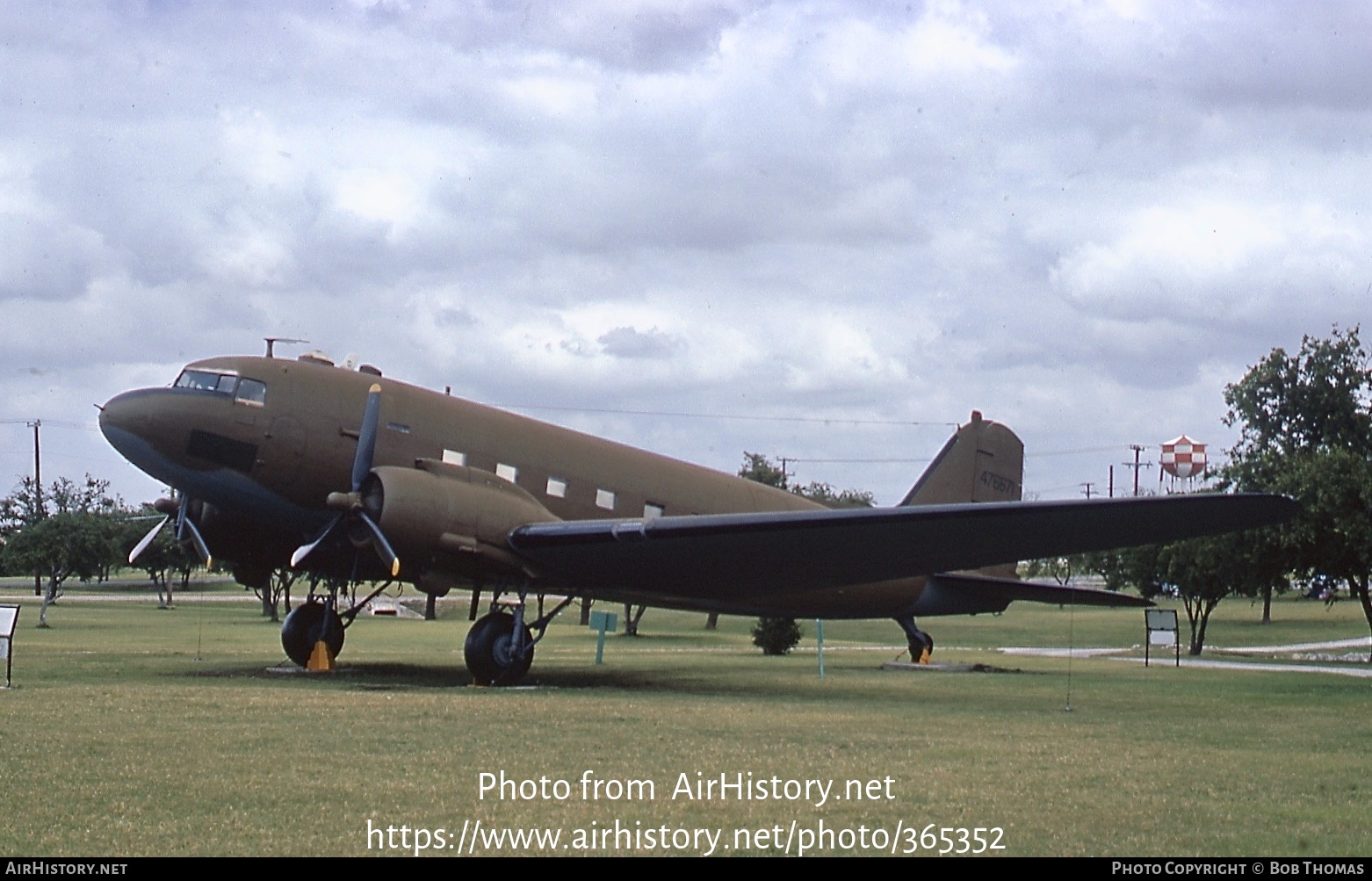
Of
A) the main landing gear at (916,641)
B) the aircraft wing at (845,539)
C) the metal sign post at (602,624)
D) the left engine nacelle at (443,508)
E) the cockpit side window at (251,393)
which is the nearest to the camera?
the aircraft wing at (845,539)

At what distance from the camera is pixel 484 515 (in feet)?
69.0

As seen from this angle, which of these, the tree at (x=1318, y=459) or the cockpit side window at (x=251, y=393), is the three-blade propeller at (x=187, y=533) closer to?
the cockpit side window at (x=251, y=393)

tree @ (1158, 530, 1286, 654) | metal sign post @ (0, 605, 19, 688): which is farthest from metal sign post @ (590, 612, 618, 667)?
metal sign post @ (0, 605, 19, 688)

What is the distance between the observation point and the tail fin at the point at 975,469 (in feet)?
99.2

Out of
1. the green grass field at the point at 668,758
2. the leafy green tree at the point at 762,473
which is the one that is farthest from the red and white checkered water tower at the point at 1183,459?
the green grass field at the point at 668,758

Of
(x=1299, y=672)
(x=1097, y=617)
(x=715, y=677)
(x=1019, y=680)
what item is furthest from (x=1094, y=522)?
(x=1097, y=617)

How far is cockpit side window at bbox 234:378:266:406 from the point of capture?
21.0 meters

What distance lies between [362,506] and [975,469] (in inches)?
602

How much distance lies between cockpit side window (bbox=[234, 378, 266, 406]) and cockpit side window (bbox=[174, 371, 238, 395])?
126mm

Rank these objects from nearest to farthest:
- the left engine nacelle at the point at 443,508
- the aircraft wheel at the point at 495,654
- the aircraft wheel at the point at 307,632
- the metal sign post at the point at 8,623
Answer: the metal sign post at the point at 8,623, the left engine nacelle at the point at 443,508, the aircraft wheel at the point at 495,654, the aircraft wheel at the point at 307,632

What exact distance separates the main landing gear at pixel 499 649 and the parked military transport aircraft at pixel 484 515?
0.03 m

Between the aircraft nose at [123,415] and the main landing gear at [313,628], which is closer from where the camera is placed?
the aircraft nose at [123,415]

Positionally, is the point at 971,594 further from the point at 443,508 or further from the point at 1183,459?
the point at 1183,459
